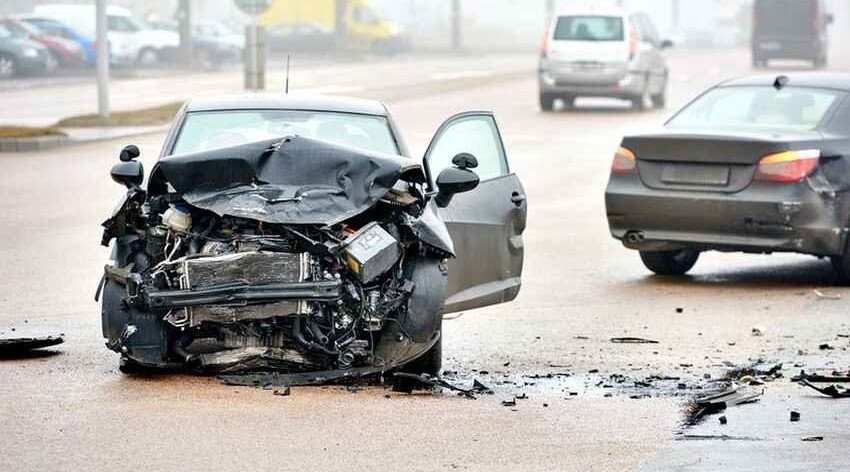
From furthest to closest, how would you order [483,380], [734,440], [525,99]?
[525,99]
[483,380]
[734,440]

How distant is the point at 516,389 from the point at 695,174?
4.61 meters

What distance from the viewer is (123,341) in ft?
27.9

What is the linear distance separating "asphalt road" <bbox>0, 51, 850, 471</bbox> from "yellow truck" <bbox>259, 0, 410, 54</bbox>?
161 ft

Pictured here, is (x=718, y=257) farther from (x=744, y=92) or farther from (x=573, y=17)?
(x=573, y=17)

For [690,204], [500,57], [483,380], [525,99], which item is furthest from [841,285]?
[500,57]

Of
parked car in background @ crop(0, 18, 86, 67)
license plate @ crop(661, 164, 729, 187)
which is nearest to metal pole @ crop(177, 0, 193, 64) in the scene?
parked car in background @ crop(0, 18, 86, 67)

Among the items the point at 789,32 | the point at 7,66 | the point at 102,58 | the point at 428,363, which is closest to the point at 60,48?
the point at 7,66

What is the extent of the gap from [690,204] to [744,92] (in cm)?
160

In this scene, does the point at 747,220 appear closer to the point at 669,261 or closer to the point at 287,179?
the point at 669,261

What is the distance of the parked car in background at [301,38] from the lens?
66.9 metres

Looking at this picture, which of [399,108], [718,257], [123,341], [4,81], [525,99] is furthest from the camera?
[4,81]

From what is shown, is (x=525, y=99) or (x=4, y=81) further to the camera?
(x=4, y=81)

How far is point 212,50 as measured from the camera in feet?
184

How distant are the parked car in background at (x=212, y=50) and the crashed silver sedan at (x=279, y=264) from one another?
4541 centimetres
